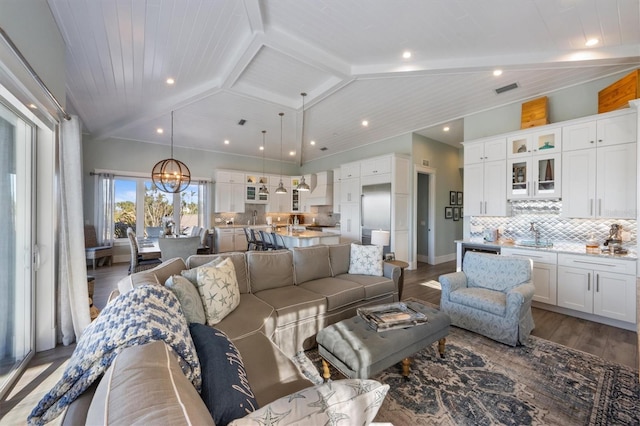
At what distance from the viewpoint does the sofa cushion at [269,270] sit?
117 inches

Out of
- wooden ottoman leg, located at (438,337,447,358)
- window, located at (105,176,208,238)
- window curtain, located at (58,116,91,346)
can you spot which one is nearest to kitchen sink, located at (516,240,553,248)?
wooden ottoman leg, located at (438,337,447,358)

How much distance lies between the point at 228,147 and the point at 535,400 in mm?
8112

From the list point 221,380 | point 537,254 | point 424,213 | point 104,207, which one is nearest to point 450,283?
point 537,254

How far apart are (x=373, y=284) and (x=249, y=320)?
163 cm

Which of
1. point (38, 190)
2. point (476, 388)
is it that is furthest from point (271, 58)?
point (476, 388)

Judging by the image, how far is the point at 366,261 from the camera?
3627mm

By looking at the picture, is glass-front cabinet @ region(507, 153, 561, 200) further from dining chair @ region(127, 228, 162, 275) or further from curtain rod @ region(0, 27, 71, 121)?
dining chair @ region(127, 228, 162, 275)

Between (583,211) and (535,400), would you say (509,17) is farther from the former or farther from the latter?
(535,400)

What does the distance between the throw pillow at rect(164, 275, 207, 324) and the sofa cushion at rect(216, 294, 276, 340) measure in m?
0.21

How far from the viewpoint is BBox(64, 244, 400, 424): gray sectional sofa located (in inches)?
63.3

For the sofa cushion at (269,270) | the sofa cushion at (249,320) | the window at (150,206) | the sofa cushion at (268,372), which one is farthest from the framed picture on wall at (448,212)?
the window at (150,206)

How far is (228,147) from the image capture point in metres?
7.89

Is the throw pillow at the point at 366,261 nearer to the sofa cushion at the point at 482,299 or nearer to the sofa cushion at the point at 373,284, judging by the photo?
the sofa cushion at the point at 373,284

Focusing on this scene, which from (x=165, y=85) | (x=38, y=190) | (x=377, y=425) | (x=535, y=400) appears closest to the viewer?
(x=377, y=425)
